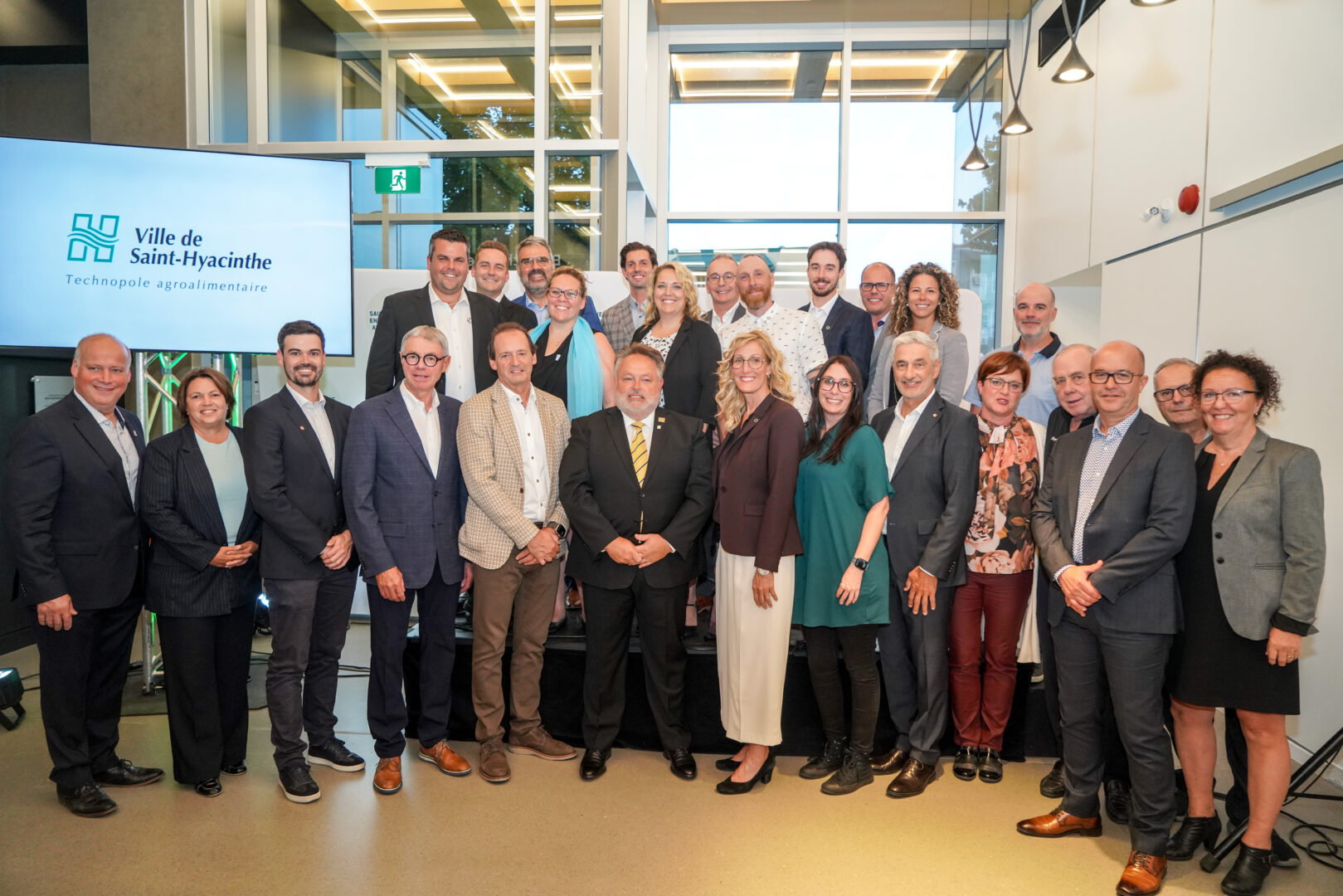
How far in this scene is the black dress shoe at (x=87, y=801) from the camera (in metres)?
3.16

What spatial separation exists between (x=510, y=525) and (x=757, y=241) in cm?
596

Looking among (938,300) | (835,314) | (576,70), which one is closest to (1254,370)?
(938,300)

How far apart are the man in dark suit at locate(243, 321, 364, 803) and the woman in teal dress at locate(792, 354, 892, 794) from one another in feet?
6.19

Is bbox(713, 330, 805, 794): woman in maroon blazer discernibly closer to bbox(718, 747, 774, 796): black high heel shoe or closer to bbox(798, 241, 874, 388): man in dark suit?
bbox(718, 747, 774, 796): black high heel shoe

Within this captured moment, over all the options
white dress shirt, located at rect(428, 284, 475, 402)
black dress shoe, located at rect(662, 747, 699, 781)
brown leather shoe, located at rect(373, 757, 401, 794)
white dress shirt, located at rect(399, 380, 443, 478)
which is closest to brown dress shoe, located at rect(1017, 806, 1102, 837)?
black dress shoe, located at rect(662, 747, 699, 781)

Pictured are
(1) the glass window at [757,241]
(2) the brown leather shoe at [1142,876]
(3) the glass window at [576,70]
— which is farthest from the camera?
(1) the glass window at [757,241]

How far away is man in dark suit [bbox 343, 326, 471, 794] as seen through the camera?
3.32 m

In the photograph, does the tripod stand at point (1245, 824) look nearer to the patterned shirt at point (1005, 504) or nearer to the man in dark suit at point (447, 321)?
the patterned shirt at point (1005, 504)

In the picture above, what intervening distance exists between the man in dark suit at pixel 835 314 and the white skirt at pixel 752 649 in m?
1.45

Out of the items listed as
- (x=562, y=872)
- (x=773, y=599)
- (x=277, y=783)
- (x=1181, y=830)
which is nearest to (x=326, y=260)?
(x=277, y=783)

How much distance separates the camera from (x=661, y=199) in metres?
8.55

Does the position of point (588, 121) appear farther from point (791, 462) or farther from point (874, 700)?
point (874, 700)

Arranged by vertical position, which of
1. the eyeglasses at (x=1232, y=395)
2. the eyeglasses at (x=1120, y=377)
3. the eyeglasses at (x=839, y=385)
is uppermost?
the eyeglasses at (x=1120, y=377)

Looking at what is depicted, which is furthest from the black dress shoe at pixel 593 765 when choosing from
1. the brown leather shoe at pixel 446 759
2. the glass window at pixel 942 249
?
the glass window at pixel 942 249
